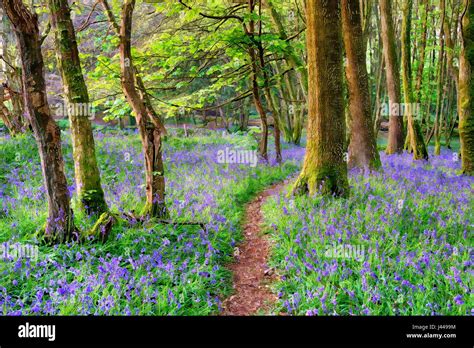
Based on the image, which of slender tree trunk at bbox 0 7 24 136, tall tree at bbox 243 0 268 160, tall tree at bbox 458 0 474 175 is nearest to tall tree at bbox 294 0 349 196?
tall tree at bbox 243 0 268 160

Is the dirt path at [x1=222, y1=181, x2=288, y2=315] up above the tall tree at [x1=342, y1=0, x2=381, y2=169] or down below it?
below

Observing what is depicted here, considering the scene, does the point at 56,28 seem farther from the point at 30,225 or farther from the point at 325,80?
the point at 325,80

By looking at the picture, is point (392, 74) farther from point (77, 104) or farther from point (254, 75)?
point (77, 104)

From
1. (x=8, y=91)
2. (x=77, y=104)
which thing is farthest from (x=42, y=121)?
(x=8, y=91)

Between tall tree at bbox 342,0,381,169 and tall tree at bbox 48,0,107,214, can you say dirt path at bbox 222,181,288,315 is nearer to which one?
tall tree at bbox 48,0,107,214

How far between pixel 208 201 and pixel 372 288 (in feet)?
13.3

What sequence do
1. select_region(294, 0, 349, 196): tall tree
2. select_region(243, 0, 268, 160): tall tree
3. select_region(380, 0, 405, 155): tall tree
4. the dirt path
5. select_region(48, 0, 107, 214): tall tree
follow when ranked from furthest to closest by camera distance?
1. select_region(380, 0, 405, 155): tall tree
2. select_region(243, 0, 268, 160): tall tree
3. select_region(294, 0, 349, 196): tall tree
4. select_region(48, 0, 107, 214): tall tree
5. the dirt path

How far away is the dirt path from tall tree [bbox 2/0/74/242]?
248 centimetres

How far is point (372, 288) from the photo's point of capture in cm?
417

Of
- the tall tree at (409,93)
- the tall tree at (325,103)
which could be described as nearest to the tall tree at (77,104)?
the tall tree at (325,103)

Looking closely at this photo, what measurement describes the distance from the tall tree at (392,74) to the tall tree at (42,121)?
12.6m

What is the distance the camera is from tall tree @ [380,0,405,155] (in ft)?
43.5
